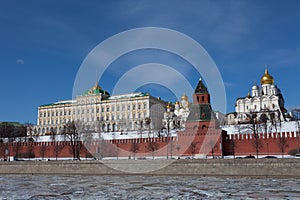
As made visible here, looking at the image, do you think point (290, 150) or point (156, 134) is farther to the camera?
point (156, 134)

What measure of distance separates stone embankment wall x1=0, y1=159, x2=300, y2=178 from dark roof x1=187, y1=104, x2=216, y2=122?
10.7m

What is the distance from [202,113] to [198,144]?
341cm

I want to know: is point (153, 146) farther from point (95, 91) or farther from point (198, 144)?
point (95, 91)

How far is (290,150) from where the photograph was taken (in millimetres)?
32625

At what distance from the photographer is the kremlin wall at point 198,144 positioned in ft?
111

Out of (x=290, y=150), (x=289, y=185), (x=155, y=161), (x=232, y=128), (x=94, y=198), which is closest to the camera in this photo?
(x=94, y=198)

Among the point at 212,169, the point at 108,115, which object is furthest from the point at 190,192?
the point at 108,115

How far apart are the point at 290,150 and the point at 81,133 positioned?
2690cm

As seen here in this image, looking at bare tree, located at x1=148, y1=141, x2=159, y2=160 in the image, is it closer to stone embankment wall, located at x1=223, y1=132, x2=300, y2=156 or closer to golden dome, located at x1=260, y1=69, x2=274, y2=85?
stone embankment wall, located at x1=223, y1=132, x2=300, y2=156

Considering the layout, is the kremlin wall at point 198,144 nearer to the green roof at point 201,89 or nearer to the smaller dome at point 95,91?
the green roof at point 201,89

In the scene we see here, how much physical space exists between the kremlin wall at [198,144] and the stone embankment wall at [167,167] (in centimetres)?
777

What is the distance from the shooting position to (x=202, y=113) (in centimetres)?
3641

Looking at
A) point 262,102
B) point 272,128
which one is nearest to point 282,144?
point 272,128

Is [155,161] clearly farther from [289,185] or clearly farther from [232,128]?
[232,128]
